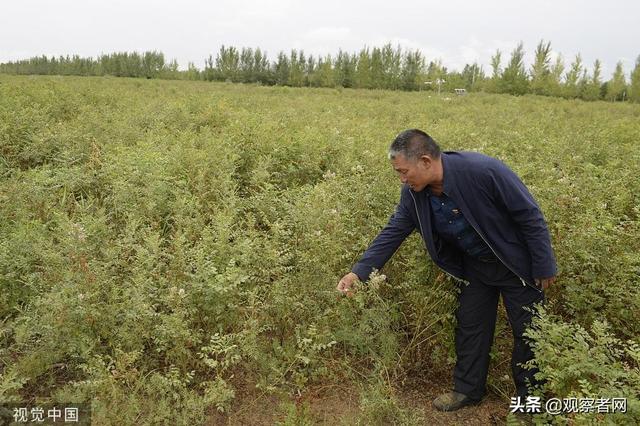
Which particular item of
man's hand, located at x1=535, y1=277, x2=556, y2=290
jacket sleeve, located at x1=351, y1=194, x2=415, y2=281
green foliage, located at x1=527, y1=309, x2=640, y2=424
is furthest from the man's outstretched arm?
green foliage, located at x1=527, y1=309, x2=640, y2=424

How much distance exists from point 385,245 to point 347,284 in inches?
16.7

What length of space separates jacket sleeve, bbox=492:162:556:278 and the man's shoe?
3.69ft

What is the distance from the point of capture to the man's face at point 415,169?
9.18ft

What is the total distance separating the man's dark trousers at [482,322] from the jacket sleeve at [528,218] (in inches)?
10.9

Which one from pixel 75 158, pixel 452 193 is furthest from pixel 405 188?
pixel 75 158

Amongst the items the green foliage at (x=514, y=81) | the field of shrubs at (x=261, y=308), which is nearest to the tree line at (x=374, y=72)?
the green foliage at (x=514, y=81)

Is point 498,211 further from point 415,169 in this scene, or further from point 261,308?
point 261,308

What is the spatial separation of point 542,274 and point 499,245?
1.06ft

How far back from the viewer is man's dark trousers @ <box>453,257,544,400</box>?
3072 millimetres

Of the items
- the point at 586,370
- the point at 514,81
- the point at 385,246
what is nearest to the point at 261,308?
the point at 385,246

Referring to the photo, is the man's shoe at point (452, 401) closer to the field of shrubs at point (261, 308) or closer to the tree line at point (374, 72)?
the field of shrubs at point (261, 308)

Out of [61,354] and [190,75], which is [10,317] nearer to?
[61,354]

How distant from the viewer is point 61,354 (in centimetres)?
303

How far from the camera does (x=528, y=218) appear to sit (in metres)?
2.79
